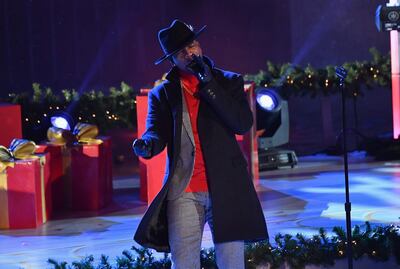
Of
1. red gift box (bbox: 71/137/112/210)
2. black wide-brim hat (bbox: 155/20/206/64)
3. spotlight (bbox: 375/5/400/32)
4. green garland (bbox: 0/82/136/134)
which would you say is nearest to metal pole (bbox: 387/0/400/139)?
spotlight (bbox: 375/5/400/32)

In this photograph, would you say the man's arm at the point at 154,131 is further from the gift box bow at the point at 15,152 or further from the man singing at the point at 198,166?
the gift box bow at the point at 15,152

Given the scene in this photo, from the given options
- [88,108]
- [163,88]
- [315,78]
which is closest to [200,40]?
[315,78]

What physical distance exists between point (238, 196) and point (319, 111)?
7820 mm

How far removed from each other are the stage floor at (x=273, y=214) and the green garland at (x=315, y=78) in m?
0.99

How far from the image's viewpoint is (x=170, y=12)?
1050 centimetres

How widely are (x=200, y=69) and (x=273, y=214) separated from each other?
2.72m

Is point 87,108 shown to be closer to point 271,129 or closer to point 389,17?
point 271,129

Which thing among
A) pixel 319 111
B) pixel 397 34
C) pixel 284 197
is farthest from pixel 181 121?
pixel 319 111

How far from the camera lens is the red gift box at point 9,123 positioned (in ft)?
21.1

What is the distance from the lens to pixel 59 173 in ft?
21.3

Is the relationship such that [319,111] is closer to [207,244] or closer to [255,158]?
[255,158]

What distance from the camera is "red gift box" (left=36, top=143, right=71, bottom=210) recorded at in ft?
21.1

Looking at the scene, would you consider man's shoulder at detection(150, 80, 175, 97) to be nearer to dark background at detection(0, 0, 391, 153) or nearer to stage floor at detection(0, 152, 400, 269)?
stage floor at detection(0, 152, 400, 269)

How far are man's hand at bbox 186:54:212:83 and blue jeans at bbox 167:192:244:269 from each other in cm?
48
